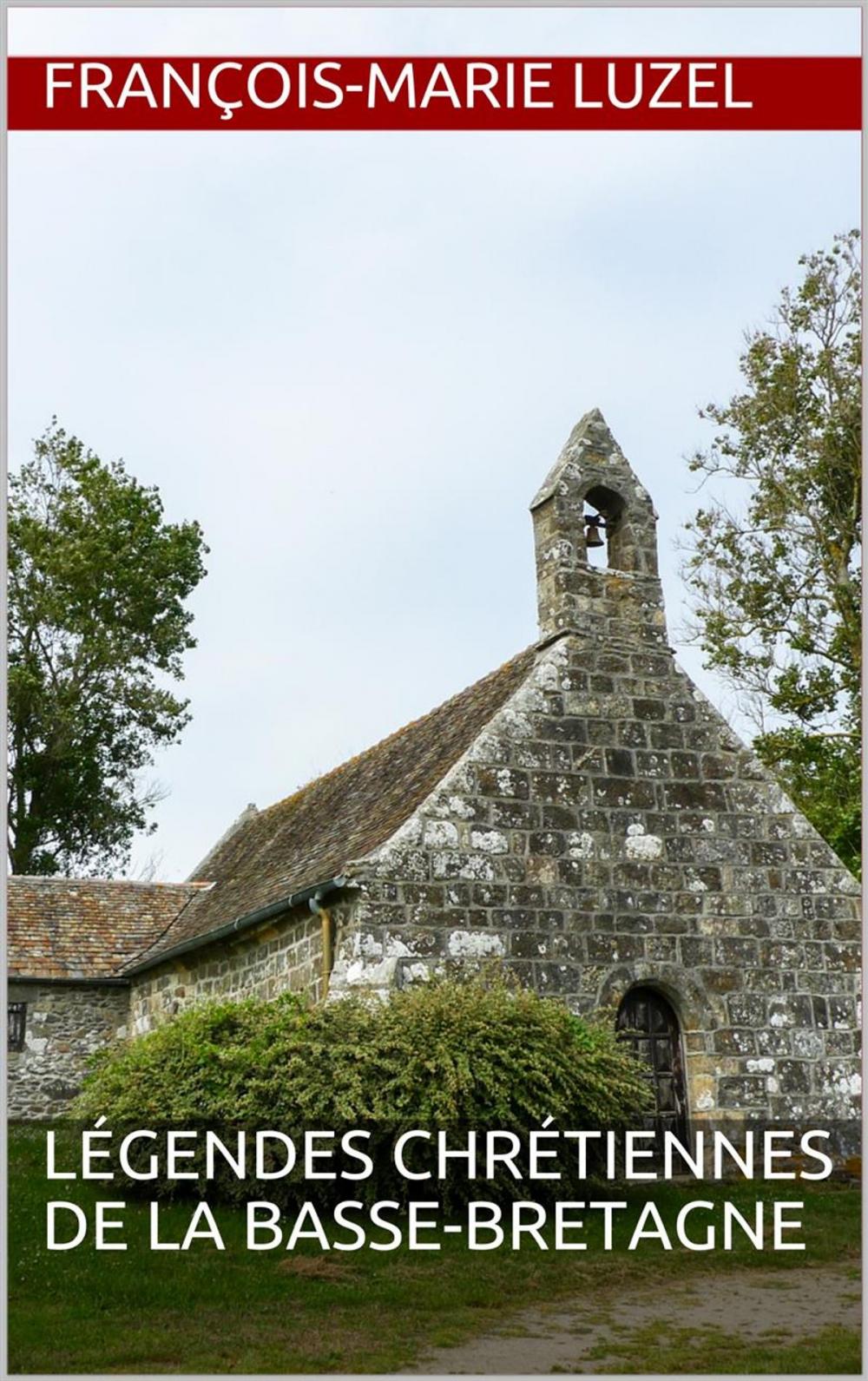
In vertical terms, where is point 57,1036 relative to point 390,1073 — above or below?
below

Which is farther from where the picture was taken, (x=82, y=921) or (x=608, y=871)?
(x=82, y=921)

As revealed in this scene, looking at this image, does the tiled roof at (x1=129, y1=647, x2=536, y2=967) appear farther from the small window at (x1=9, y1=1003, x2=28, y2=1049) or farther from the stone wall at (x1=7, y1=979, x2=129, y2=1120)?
the small window at (x1=9, y1=1003, x2=28, y2=1049)

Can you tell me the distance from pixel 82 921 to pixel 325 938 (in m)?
9.42

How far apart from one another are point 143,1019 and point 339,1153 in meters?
8.93

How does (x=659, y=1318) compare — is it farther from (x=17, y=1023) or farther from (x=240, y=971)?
(x=17, y=1023)

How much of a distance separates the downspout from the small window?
25.9 ft

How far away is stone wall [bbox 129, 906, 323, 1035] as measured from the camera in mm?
14133

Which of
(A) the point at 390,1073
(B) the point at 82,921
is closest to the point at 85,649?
(B) the point at 82,921

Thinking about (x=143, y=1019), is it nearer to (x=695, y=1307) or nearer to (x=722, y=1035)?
(x=722, y=1035)

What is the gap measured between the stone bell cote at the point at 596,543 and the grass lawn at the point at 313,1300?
19.1ft

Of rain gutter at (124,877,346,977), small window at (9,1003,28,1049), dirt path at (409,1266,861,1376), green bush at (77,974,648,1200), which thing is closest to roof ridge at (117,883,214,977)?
rain gutter at (124,877,346,977)

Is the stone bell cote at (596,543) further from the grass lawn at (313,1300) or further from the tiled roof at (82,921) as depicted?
the tiled roof at (82,921)

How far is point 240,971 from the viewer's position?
16203 millimetres

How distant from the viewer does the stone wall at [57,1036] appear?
1956cm
